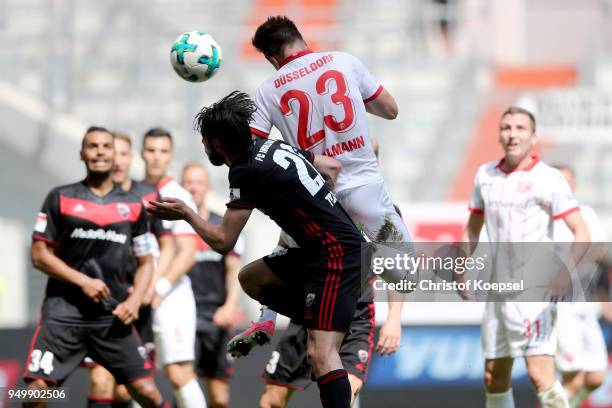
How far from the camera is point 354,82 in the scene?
6730 mm

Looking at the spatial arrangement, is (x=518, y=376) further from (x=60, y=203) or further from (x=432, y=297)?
(x=60, y=203)

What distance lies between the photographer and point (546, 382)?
764 centimetres

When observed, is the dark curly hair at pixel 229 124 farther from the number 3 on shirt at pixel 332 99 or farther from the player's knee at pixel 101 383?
the player's knee at pixel 101 383

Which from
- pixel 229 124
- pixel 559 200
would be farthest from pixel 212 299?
pixel 229 124

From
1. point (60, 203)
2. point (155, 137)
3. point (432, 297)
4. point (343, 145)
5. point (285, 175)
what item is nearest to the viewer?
point (285, 175)

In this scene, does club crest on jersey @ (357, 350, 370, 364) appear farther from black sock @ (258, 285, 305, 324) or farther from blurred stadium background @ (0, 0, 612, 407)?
blurred stadium background @ (0, 0, 612, 407)

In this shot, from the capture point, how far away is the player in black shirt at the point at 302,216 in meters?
6.04

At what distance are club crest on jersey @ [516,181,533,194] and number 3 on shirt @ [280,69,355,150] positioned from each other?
1681mm

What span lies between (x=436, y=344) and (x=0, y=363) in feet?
14.0

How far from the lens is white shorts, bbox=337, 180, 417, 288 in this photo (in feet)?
22.2

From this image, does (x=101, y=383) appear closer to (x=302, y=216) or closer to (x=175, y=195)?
(x=175, y=195)

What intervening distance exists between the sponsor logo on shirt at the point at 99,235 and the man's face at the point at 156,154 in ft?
4.65

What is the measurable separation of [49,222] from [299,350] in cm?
194

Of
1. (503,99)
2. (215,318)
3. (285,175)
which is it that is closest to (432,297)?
(215,318)
